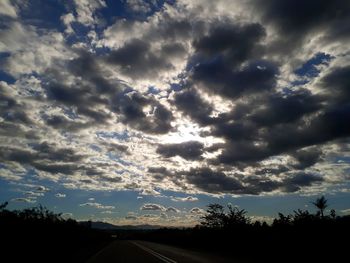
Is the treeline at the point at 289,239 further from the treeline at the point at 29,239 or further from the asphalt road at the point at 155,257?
the treeline at the point at 29,239

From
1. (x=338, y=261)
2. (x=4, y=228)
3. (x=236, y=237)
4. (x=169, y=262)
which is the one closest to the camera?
(x=338, y=261)

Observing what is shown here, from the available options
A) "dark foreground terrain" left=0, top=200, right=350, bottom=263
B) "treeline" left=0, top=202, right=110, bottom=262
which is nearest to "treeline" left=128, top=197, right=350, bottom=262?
"dark foreground terrain" left=0, top=200, right=350, bottom=263

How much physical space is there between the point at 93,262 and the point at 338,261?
42.7 ft

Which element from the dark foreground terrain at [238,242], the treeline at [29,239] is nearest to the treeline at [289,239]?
the dark foreground terrain at [238,242]

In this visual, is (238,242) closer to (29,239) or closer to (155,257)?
(155,257)

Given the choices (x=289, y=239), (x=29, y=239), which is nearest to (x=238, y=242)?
(x=289, y=239)

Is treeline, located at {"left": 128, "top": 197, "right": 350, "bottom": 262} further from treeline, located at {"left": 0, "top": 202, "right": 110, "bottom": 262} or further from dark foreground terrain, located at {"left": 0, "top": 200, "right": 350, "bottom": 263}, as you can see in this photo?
treeline, located at {"left": 0, "top": 202, "right": 110, "bottom": 262}

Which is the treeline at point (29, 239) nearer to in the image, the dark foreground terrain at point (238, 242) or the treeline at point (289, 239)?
the dark foreground terrain at point (238, 242)

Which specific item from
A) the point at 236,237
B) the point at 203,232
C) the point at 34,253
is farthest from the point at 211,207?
the point at 34,253

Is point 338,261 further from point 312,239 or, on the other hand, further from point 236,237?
point 236,237

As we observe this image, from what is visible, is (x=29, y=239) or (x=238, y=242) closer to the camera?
(x=29, y=239)

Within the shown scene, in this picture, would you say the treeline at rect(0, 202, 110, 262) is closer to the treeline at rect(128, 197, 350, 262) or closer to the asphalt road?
the asphalt road

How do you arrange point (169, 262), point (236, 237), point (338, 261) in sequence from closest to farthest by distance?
point (338, 261)
point (169, 262)
point (236, 237)

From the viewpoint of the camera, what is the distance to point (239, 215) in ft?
165
